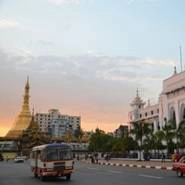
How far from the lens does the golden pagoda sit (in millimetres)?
116669

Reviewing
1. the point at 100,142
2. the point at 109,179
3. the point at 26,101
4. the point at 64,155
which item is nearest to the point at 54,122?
the point at 26,101

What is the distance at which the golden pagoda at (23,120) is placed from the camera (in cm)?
11667

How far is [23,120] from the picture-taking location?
391ft

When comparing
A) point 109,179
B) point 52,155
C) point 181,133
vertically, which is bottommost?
point 109,179

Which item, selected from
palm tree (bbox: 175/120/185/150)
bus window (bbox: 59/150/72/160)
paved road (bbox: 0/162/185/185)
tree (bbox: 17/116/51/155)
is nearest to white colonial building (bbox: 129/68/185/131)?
palm tree (bbox: 175/120/185/150)

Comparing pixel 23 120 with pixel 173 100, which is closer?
pixel 173 100

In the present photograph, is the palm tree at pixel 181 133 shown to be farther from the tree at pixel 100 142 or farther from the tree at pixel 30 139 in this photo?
the tree at pixel 30 139

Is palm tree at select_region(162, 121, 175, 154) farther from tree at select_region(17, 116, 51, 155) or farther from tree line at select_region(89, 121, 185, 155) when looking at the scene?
tree at select_region(17, 116, 51, 155)

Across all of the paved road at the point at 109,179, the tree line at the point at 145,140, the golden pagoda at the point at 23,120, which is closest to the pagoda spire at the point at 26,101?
the golden pagoda at the point at 23,120

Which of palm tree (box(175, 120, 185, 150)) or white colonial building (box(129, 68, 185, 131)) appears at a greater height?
white colonial building (box(129, 68, 185, 131))

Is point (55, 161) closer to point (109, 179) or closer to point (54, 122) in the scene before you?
point (109, 179)

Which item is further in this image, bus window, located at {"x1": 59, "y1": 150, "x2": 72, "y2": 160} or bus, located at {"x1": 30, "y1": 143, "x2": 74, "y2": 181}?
bus window, located at {"x1": 59, "y1": 150, "x2": 72, "y2": 160}

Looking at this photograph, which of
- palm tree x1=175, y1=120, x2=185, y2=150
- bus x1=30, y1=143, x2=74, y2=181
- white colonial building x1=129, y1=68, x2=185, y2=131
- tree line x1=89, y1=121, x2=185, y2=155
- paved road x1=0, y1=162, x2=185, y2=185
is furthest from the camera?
white colonial building x1=129, y1=68, x2=185, y2=131

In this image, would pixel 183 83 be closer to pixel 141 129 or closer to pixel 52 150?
pixel 141 129
